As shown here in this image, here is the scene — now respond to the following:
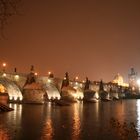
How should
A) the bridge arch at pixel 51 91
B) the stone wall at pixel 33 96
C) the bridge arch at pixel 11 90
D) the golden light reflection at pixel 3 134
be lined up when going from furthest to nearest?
the bridge arch at pixel 51 91 < the bridge arch at pixel 11 90 < the stone wall at pixel 33 96 < the golden light reflection at pixel 3 134

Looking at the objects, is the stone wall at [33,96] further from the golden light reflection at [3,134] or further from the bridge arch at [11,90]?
the golden light reflection at [3,134]

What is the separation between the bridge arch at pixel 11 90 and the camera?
79.9m

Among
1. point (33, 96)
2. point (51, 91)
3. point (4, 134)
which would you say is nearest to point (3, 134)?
point (4, 134)

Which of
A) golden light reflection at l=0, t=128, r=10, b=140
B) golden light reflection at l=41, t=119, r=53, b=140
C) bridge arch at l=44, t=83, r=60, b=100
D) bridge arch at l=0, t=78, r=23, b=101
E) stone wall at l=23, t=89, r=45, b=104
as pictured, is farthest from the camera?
bridge arch at l=44, t=83, r=60, b=100

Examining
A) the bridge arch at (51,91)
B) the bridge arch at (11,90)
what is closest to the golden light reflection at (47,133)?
the bridge arch at (11,90)

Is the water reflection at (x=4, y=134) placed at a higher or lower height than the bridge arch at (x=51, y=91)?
lower

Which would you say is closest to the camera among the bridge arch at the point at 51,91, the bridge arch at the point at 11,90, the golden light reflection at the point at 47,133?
the golden light reflection at the point at 47,133

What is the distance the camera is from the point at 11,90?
81.1m

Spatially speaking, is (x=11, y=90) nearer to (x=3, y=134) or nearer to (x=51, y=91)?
(x=51, y=91)

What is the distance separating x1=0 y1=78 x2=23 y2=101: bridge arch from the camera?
79938 millimetres

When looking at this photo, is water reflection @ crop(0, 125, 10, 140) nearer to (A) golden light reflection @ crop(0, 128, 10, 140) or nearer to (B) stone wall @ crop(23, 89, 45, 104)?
(A) golden light reflection @ crop(0, 128, 10, 140)

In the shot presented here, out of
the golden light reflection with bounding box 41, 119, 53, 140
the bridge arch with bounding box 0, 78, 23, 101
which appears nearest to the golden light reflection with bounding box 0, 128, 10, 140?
the golden light reflection with bounding box 41, 119, 53, 140

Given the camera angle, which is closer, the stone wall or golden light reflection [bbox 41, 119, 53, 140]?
golden light reflection [bbox 41, 119, 53, 140]

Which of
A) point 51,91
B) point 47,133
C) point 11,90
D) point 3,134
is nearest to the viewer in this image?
point 3,134
